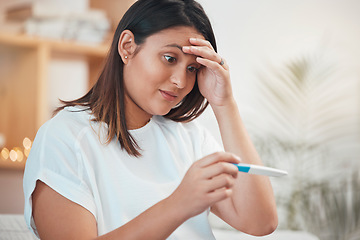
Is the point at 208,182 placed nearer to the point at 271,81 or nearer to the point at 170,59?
the point at 170,59

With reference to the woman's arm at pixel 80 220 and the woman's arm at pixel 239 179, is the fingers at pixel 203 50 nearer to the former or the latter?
the woman's arm at pixel 239 179

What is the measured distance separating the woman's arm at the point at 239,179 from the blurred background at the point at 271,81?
50.2 inches

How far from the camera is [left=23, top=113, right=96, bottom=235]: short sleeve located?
978mm

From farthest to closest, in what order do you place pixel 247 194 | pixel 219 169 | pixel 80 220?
pixel 247 194 → pixel 80 220 → pixel 219 169

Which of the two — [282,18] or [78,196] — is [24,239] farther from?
[282,18]

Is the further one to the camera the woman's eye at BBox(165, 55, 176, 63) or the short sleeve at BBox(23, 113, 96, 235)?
the woman's eye at BBox(165, 55, 176, 63)

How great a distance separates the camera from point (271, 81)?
271cm

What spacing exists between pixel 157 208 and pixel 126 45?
18.1 inches

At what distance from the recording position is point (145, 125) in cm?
126

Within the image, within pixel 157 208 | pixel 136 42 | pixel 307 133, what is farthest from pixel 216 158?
pixel 307 133

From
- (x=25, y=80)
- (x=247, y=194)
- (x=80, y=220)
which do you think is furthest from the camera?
(x=25, y=80)

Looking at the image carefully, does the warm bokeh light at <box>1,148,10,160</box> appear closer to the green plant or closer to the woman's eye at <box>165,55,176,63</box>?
the green plant

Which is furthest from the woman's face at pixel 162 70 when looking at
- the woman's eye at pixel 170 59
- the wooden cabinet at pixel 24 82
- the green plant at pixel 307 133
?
the green plant at pixel 307 133

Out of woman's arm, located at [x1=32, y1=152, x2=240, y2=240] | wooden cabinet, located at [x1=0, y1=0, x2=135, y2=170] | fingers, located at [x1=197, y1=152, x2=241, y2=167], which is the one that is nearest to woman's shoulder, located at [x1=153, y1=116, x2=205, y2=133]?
woman's arm, located at [x1=32, y1=152, x2=240, y2=240]
